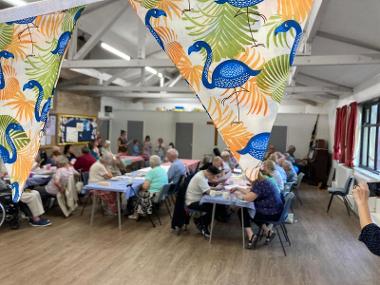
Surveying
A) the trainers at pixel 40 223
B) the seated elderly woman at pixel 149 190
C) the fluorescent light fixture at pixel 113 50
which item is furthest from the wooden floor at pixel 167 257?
the fluorescent light fixture at pixel 113 50

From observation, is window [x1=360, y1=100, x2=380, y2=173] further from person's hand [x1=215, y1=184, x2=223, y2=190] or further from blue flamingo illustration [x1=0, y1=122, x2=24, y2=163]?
blue flamingo illustration [x1=0, y1=122, x2=24, y2=163]

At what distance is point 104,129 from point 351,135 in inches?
335

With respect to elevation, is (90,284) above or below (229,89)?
below

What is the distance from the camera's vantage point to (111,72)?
11.0 meters

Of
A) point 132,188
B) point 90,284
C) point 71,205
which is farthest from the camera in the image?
point 71,205

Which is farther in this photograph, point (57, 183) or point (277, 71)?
point (57, 183)

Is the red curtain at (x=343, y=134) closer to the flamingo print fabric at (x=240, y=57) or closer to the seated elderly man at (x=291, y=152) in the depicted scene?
the seated elderly man at (x=291, y=152)

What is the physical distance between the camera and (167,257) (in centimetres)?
416

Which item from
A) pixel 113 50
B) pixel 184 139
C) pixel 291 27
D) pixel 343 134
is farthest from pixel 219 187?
pixel 184 139

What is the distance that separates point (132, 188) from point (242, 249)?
1853 millimetres

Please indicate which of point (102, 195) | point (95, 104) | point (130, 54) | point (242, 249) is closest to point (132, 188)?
point (102, 195)

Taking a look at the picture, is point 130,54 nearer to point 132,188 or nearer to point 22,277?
point 132,188

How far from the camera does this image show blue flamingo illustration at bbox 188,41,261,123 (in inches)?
53.1

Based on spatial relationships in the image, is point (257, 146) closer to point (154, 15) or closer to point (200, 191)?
point (154, 15)
